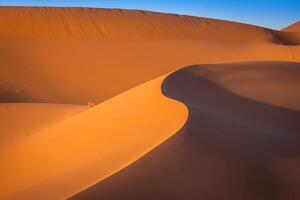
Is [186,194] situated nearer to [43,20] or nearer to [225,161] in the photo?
[225,161]

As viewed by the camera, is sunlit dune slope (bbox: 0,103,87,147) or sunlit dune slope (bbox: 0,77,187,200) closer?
sunlit dune slope (bbox: 0,77,187,200)

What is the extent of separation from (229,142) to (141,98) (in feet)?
6.61

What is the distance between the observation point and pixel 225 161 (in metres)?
3.56

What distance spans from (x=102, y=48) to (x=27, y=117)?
12.8 meters

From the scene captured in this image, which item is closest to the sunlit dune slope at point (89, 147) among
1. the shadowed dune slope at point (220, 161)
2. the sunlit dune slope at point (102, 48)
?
the shadowed dune slope at point (220, 161)

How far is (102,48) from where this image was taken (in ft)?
70.9

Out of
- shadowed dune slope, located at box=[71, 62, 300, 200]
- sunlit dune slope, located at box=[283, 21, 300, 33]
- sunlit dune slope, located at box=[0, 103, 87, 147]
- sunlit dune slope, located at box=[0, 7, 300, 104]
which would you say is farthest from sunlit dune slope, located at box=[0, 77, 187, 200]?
sunlit dune slope, located at box=[283, 21, 300, 33]

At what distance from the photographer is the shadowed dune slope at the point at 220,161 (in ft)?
10.4

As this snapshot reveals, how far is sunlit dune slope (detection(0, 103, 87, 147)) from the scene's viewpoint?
7727 mm

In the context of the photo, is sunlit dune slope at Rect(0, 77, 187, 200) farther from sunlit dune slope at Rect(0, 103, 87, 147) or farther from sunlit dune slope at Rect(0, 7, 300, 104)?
sunlit dune slope at Rect(0, 7, 300, 104)

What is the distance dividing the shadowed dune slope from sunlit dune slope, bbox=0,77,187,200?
22cm

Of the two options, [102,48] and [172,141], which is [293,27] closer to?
[102,48]

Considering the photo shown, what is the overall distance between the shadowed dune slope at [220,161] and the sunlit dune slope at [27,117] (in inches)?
134

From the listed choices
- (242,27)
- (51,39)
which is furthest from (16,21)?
(242,27)
